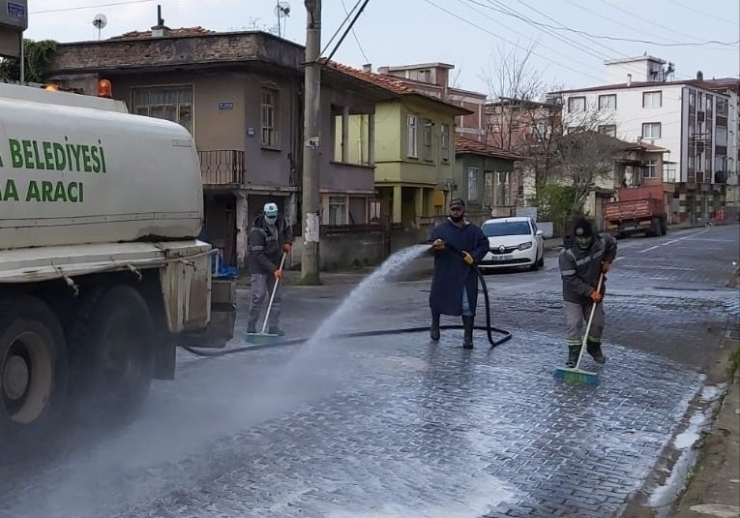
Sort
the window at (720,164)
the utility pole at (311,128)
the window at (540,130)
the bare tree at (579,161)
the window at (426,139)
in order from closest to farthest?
the utility pole at (311,128)
the window at (426,139)
the bare tree at (579,161)
the window at (540,130)
the window at (720,164)

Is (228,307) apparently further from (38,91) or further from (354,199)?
(354,199)

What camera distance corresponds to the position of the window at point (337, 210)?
2997cm

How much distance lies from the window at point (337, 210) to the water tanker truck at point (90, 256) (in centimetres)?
2134

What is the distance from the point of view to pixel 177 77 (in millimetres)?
24484

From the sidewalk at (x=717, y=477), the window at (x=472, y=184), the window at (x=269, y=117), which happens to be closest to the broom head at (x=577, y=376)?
the sidewalk at (x=717, y=477)

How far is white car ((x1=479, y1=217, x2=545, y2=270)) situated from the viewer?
25.3m

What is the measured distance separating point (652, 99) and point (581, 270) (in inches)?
3171

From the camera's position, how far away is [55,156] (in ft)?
21.1

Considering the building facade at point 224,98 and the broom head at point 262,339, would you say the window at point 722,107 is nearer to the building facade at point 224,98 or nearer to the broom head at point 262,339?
the building facade at point 224,98

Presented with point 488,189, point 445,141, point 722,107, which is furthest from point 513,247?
point 722,107

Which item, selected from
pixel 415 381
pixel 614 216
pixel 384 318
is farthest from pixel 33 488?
pixel 614 216

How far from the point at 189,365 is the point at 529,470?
195 inches

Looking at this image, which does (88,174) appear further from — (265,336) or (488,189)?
(488,189)

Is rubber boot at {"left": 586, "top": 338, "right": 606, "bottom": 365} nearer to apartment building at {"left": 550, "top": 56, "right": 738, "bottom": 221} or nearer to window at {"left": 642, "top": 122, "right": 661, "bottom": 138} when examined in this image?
apartment building at {"left": 550, "top": 56, "right": 738, "bottom": 221}
